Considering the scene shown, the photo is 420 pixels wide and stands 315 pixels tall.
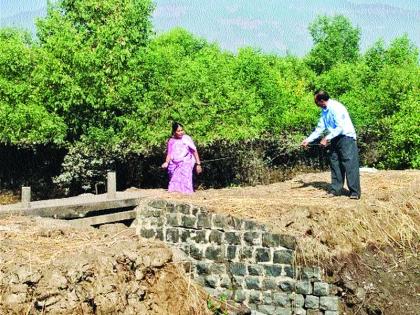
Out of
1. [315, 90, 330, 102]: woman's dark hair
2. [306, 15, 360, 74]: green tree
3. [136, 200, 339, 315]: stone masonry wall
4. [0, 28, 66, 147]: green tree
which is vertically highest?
[306, 15, 360, 74]: green tree

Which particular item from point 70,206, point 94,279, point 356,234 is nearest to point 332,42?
point 70,206

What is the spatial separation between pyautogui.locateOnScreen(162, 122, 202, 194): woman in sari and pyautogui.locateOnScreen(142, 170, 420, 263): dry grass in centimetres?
79

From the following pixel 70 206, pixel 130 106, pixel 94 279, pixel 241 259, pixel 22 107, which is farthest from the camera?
pixel 130 106

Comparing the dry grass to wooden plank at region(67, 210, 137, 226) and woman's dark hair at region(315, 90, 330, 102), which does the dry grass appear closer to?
wooden plank at region(67, 210, 137, 226)

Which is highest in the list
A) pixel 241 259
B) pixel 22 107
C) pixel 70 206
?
pixel 22 107

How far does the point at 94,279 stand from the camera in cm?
839

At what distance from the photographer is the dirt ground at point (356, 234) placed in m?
12.0

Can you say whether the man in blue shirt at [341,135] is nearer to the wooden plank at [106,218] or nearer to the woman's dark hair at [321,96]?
the woman's dark hair at [321,96]

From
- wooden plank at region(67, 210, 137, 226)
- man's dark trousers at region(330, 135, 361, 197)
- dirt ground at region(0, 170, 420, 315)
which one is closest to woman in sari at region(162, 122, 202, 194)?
dirt ground at region(0, 170, 420, 315)

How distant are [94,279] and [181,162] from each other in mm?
8206

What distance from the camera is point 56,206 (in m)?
14.7

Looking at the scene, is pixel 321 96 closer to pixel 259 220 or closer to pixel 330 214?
pixel 330 214

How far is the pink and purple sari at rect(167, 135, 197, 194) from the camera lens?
16.4m

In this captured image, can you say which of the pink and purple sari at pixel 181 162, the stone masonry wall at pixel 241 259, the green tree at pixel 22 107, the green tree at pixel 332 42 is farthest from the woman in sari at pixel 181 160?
the green tree at pixel 332 42
